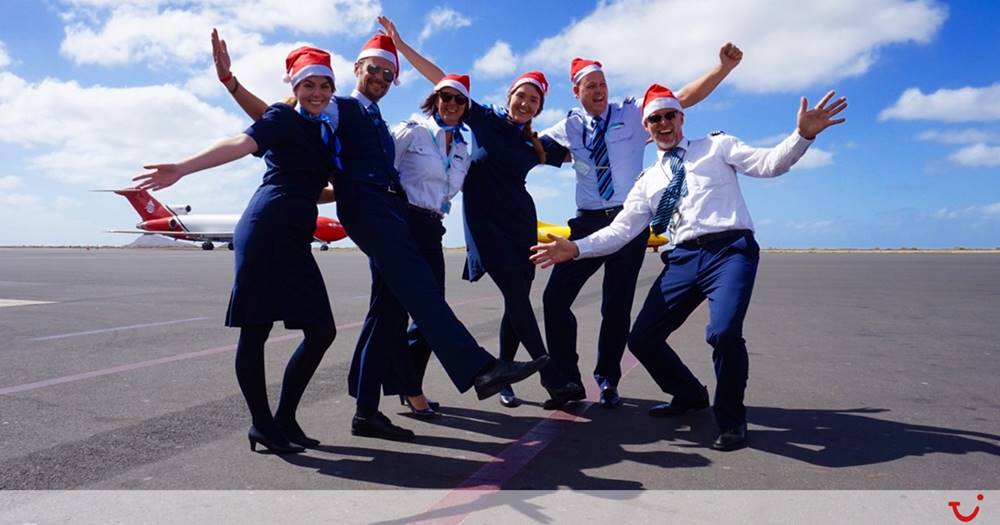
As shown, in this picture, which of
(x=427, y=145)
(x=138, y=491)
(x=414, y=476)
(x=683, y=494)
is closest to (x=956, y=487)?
(x=683, y=494)

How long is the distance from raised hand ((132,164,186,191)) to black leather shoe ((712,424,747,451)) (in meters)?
2.70

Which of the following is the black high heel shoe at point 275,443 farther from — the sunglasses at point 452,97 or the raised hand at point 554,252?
the sunglasses at point 452,97

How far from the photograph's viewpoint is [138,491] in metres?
2.74

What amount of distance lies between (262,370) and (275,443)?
357 millimetres

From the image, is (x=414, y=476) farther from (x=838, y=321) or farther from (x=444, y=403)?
(x=838, y=321)

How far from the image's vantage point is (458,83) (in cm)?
395

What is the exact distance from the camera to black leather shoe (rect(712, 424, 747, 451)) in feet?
11.0

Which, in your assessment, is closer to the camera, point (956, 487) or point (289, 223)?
point (956, 487)

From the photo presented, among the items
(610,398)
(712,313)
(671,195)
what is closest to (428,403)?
(610,398)

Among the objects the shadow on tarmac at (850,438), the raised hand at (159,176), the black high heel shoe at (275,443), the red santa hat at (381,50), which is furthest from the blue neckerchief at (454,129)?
the shadow on tarmac at (850,438)

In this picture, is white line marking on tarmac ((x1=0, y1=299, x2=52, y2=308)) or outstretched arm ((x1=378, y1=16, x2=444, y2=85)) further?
white line marking on tarmac ((x1=0, y1=299, x2=52, y2=308))

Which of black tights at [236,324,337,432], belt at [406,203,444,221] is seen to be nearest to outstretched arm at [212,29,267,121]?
belt at [406,203,444,221]

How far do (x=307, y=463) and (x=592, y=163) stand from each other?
2.44 meters

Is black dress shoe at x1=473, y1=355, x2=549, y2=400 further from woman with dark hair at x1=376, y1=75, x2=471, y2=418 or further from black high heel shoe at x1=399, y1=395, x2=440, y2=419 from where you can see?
black high heel shoe at x1=399, y1=395, x2=440, y2=419
